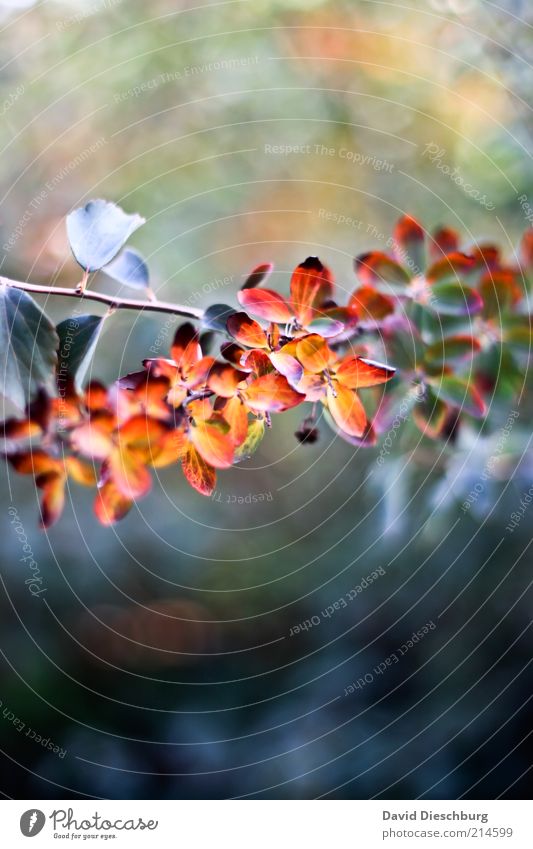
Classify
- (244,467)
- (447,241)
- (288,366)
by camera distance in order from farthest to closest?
(244,467), (447,241), (288,366)

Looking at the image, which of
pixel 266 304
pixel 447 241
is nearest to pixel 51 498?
pixel 266 304

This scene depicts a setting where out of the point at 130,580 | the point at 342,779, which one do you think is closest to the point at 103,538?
the point at 130,580

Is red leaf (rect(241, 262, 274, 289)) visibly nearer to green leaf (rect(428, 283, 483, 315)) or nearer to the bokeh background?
green leaf (rect(428, 283, 483, 315))

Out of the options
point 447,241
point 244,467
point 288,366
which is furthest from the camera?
point 244,467

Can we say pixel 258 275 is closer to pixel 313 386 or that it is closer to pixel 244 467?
pixel 313 386

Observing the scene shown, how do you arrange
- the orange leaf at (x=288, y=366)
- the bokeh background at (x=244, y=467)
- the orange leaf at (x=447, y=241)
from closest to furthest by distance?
the orange leaf at (x=288, y=366), the orange leaf at (x=447, y=241), the bokeh background at (x=244, y=467)

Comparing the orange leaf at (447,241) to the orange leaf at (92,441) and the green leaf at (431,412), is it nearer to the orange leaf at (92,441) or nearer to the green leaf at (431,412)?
the green leaf at (431,412)

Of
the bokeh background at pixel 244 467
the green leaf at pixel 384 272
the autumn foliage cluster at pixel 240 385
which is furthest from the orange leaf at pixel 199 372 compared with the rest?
the bokeh background at pixel 244 467
